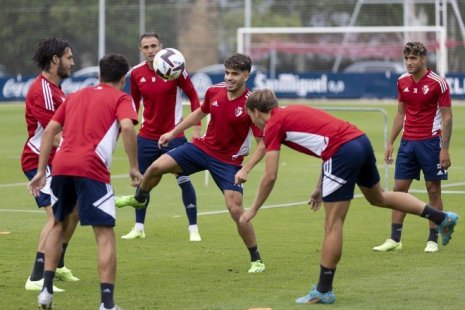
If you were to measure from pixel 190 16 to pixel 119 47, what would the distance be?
11.1ft

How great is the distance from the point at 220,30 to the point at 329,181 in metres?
42.3

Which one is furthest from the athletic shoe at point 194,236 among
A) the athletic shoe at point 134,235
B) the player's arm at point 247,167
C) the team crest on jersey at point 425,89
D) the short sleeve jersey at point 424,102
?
the team crest on jersey at point 425,89

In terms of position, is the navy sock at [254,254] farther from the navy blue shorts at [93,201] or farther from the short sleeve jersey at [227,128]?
the navy blue shorts at [93,201]

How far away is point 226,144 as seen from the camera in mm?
11773

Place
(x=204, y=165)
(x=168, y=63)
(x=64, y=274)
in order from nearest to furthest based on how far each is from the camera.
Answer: (x=64, y=274) < (x=204, y=165) < (x=168, y=63)

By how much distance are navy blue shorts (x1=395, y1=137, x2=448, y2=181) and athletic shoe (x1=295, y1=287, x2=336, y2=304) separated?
3.68m

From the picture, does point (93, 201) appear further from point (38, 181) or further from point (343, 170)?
point (343, 170)

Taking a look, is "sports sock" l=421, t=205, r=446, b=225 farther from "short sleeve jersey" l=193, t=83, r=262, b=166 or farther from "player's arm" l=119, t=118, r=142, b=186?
"player's arm" l=119, t=118, r=142, b=186

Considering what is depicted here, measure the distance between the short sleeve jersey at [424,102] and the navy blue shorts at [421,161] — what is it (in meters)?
0.08

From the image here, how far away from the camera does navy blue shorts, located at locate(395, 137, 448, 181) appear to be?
12.8 metres

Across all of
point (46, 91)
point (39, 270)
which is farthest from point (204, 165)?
point (39, 270)

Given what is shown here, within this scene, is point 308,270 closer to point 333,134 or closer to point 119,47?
point 333,134

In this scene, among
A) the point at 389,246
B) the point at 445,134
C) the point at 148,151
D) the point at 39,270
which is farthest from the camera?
the point at 148,151

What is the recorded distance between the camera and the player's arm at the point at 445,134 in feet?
41.7
